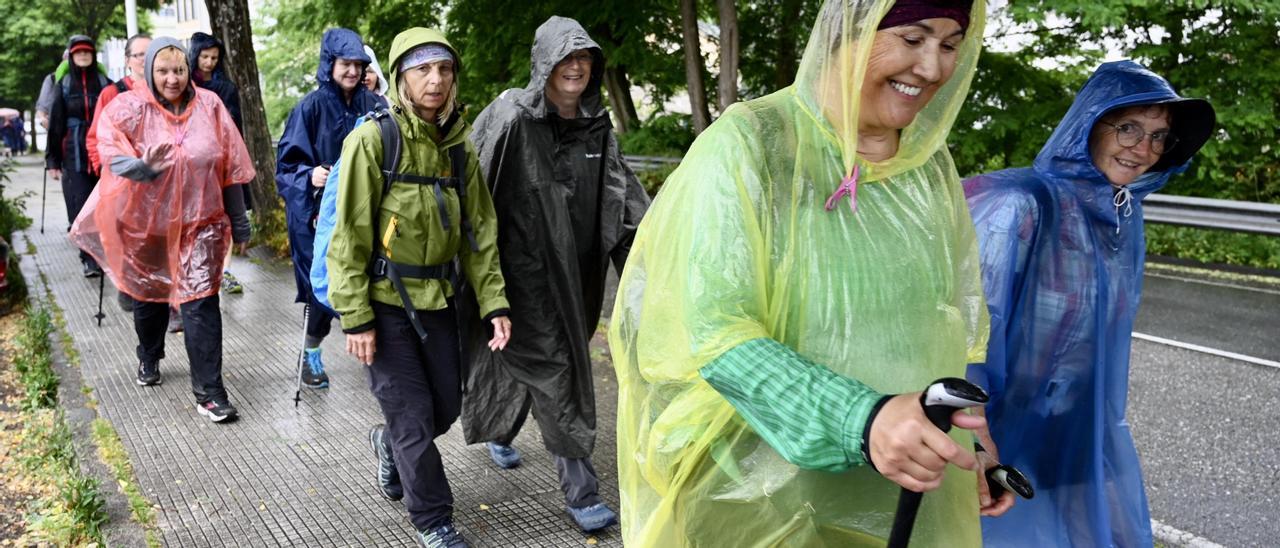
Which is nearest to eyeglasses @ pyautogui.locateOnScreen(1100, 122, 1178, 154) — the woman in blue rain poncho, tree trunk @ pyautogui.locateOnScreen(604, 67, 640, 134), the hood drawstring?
the woman in blue rain poncho

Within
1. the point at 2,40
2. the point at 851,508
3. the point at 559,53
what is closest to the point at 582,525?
the point at 559,53

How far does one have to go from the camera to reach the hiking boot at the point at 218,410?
18.9ft

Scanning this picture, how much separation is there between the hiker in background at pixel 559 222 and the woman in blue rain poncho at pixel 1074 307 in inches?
69.4

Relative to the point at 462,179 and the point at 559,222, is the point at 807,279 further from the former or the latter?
the point at 559,222

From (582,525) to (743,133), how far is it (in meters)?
2.86

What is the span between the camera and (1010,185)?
294 centimetres

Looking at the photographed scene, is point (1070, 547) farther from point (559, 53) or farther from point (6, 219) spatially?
point (6, 219)

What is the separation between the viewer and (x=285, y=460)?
521 centimetres

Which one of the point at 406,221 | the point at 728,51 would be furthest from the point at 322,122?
the point at 728,51

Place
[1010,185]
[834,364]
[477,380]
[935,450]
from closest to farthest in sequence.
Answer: [935,450] → [834,364] → [1010,185] → [477,380]

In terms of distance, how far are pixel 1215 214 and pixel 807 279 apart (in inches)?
387

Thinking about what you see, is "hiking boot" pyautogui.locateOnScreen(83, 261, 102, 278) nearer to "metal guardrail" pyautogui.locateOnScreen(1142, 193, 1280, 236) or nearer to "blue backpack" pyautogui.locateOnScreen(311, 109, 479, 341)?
"blue backpack" pyautogui.locateOnScreen(311, 109, 479, 341)

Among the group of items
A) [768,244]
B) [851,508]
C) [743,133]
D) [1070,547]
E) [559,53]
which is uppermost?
[559,53]

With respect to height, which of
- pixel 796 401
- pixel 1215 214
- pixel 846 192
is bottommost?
pixel 1215 214
